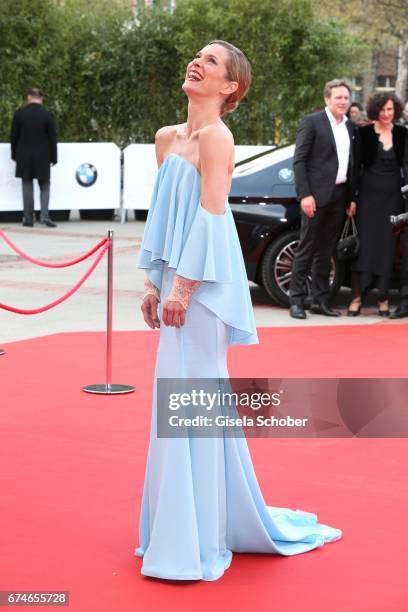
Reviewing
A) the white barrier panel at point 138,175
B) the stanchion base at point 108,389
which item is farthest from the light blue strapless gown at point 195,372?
the white barrier panel at point 138,175

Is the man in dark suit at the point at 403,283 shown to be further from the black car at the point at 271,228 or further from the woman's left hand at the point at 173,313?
the woman's left hand at the point at 173,313

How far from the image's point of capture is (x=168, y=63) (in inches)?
937

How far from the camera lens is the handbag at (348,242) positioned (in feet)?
37.3

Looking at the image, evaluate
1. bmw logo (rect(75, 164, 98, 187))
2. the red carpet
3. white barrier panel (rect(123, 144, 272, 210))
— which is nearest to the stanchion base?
the red carpet

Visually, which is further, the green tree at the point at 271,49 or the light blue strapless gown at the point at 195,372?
the green tree at the point at 271,49

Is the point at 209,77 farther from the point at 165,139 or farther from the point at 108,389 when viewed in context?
the point at 108,389

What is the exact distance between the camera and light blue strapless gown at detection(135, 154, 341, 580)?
4.65 meters

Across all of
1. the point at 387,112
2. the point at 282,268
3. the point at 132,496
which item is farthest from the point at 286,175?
the point at 132,496

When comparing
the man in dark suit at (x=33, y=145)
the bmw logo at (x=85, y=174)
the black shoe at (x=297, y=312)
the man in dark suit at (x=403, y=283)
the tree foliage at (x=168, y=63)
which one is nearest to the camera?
the black shoe at (x=297, y=312)

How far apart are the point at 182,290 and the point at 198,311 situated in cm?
14

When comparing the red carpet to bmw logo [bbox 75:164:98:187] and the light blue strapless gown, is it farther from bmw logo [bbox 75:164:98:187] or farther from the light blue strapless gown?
bmw logo [bbox 75:164:98:187]

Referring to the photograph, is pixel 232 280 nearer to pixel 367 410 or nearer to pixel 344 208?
pixel 367 410

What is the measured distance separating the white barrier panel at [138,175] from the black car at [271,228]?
30.2 feet

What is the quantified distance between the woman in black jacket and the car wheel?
236mm
